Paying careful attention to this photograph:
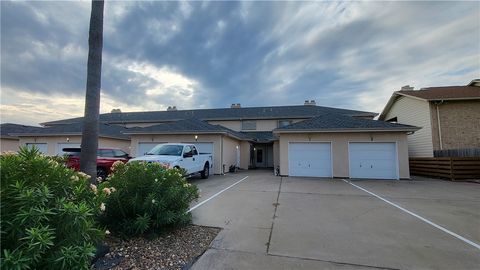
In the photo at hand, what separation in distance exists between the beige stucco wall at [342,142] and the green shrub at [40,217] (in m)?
13.1

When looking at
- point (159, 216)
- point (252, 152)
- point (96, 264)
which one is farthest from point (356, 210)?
point (252, 152)

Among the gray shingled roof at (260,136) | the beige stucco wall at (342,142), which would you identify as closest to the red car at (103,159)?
the beige stucco wall at (342,142)

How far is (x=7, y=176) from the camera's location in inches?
86.7

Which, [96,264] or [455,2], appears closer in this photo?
[96,264]

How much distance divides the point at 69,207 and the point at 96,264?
167 centimetres

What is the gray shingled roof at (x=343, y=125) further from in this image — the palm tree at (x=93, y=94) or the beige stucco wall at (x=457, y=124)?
the palm tree at (x=93, y=94)

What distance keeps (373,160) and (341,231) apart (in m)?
10.6

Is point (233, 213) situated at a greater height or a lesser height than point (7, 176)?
lesser

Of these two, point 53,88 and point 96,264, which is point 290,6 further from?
point 96,264

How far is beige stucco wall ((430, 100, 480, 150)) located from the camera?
50.5ft

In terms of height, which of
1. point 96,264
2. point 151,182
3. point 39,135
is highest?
point 39,135

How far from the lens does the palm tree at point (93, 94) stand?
16.0ft

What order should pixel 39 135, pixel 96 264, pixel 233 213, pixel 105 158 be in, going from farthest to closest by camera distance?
pixel 39 135
pixel 105 158
pixel 233 213
pixel 96 264

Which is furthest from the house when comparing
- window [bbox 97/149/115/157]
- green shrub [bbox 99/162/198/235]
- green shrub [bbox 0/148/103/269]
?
green shrub [bbox 0/148/103/269]
